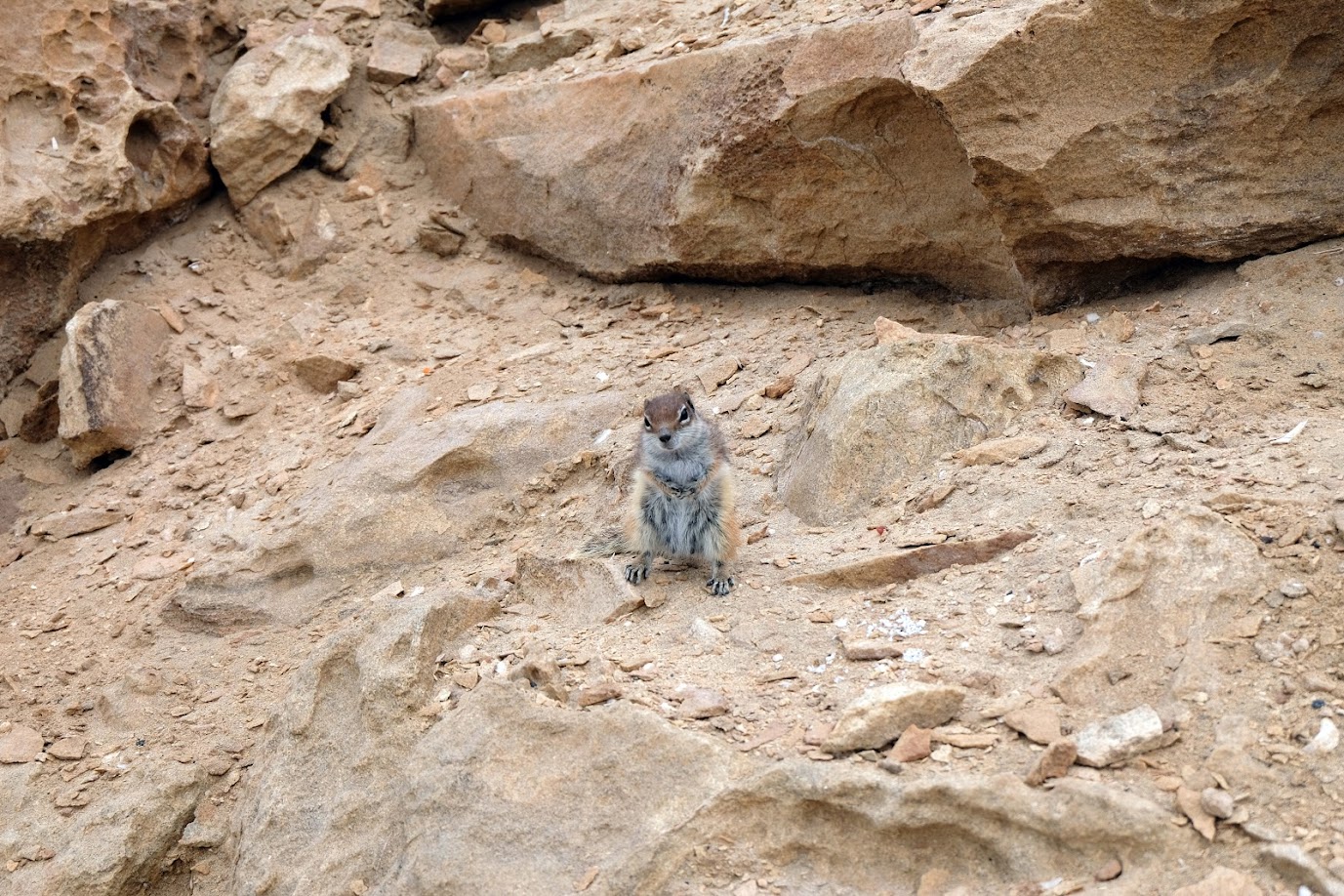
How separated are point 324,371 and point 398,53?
2.70 m

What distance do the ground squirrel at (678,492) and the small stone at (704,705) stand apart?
966 millimetres

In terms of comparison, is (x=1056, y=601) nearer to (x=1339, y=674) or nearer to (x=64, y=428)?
(x=1339, y=674)

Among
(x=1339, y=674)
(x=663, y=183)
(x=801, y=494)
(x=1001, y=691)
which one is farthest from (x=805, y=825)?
(x=663, y=183)

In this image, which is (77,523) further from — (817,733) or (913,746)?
(913,746)

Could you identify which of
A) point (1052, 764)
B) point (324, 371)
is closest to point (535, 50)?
point (324, 371)

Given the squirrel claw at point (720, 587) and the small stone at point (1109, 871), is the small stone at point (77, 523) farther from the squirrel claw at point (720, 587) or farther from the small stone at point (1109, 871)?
the small stone at point (1109, 871)

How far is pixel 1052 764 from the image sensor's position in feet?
11.5

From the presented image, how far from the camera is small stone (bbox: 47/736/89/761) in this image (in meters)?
5.64

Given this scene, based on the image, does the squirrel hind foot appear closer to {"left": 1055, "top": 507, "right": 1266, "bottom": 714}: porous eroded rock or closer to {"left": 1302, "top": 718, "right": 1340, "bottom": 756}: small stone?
{"left": 1055, "top": 507, "right": 1266, "bottom": 714}: porous eroded rock

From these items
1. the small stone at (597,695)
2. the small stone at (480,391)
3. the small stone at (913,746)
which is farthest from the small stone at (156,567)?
the small stone at (913,746)

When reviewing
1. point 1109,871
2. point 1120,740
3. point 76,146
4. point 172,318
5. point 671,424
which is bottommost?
point 1109,871

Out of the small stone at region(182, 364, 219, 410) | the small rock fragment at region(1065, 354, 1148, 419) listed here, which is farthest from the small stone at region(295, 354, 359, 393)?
the small rock fragment at region(1065, 354, 1148, 419)

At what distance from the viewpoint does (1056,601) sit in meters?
4.27

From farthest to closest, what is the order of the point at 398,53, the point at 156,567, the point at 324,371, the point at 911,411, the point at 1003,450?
the point at 398,53 → the point at 324,371 → the point at 156,567 → the point at 911,411 → the point at 1003,450
